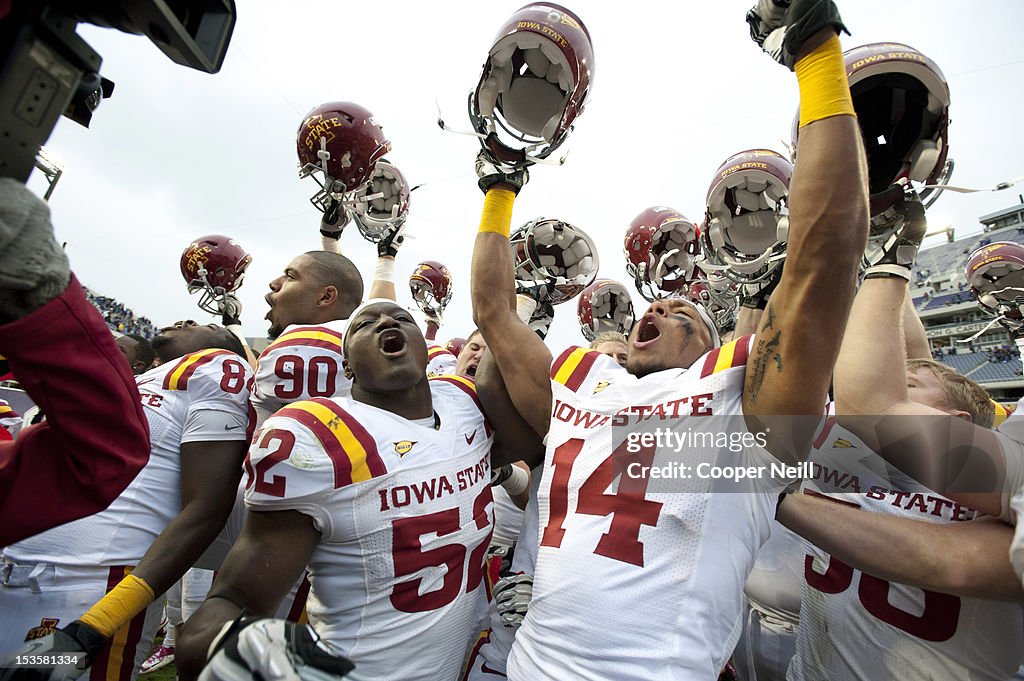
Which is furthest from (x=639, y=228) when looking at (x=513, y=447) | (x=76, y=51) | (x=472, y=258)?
(x=76, y=51)

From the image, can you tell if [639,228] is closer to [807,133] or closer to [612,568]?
[807,133]

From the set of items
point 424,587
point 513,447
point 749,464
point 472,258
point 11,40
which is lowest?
point 424,587

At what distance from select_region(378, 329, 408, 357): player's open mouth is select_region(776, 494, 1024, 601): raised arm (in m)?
1.59

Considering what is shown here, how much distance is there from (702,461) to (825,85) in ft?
3.74

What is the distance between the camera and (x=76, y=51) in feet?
3.35

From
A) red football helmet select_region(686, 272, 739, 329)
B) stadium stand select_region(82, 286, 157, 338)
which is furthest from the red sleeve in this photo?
stadium stand select_region(82, 286, 157, 338)

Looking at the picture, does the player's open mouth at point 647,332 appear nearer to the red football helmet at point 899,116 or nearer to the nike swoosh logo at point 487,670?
the red football helmet at point 899,116

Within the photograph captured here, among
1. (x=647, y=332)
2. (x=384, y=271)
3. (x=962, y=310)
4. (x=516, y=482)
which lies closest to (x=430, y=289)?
(x=384, y=271)

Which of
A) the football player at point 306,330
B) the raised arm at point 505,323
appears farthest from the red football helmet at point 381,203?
the raised arm at point 505,323

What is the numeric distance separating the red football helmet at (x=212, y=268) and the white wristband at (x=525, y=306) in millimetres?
3327

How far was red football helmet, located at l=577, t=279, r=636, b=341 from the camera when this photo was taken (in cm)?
557

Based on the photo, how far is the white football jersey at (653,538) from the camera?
1608 mm

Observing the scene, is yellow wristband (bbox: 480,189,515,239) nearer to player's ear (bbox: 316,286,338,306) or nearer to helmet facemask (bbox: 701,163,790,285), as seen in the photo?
helmet facemask (bbox: 701,163,790,285)

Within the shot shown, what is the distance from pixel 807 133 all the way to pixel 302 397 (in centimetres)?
249
